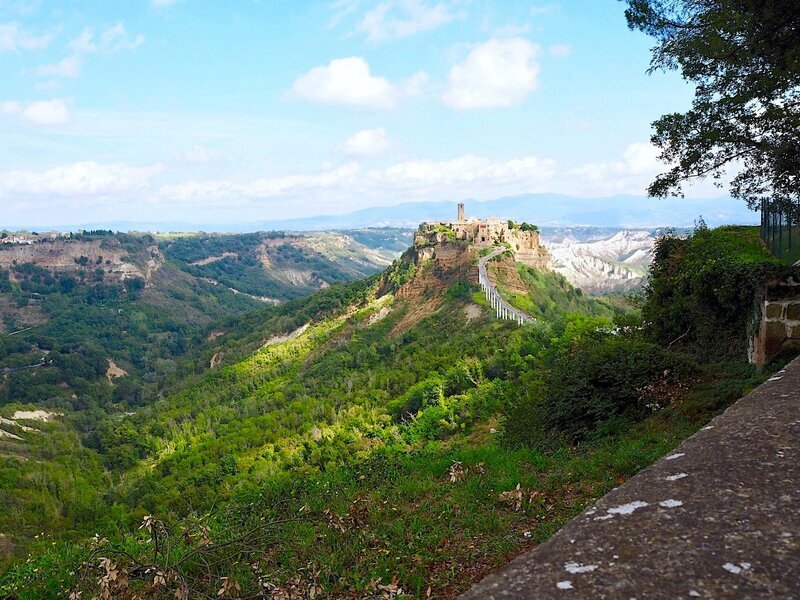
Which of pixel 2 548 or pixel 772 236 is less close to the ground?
pixel 772 236

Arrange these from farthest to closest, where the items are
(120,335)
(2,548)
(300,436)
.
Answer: (120,335), (300,436), (2,548)

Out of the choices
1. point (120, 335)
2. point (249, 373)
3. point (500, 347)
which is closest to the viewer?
point (500, 347)

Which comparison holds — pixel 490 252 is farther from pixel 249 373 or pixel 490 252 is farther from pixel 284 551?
pixel 284 551

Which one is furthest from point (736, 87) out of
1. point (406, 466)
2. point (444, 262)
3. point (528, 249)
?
point (528, 249)

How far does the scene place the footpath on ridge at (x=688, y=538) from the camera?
2352 millimetres

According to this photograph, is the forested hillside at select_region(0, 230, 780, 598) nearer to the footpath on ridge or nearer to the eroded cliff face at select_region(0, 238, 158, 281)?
the footpath on ridge

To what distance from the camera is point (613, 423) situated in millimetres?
8906

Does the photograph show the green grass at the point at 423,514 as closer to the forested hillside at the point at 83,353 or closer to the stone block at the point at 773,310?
the stone block at the point at 773,310

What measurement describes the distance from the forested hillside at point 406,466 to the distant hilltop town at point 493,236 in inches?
632

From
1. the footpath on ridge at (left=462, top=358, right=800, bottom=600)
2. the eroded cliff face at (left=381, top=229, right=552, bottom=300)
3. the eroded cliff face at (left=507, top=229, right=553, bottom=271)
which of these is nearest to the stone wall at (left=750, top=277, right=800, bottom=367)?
the footpath on ridge at (left=462, top=358, right=800, bottom=600)

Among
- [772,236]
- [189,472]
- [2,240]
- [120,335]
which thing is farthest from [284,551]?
[2,240]

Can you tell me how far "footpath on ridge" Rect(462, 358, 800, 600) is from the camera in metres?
2.35

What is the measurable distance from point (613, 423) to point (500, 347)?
930 inches

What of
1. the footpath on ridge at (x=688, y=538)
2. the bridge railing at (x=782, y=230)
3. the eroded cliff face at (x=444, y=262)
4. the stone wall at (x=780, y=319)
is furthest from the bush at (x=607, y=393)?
the eroded cliff face at (x=444, y=262)
